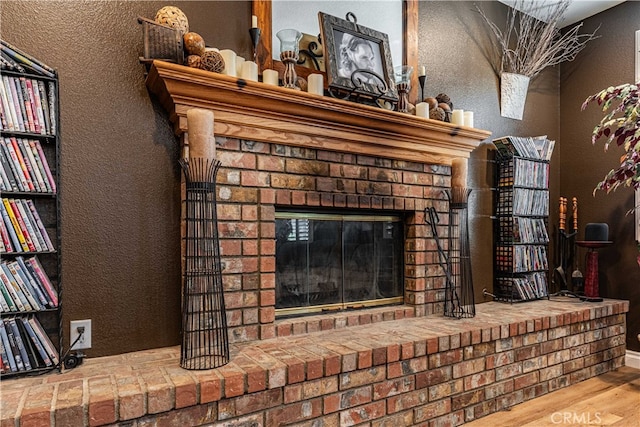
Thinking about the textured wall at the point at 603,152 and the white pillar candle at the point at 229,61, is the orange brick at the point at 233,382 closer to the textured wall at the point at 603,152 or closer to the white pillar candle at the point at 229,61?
the white pillar candle at the point at 229,61

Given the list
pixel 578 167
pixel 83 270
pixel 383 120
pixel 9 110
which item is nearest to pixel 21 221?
pixel 83 270

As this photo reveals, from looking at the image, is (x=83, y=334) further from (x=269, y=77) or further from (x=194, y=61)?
(x=269, y=77)

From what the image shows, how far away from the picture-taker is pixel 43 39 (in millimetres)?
1729

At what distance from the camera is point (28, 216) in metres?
1.62

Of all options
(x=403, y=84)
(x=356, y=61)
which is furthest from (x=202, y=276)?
(x=403, y=84)

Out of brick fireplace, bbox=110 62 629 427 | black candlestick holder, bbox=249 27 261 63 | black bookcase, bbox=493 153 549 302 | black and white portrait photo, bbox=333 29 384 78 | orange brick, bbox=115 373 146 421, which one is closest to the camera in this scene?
orange brick, bbox=115 373 146 421

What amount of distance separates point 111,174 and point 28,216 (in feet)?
1.16

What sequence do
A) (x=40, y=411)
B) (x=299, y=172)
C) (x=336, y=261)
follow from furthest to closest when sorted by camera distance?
(x=336, y=261) → (x=299, y=172) → (x=40, y=411)

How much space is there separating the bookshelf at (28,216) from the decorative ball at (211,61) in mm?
585

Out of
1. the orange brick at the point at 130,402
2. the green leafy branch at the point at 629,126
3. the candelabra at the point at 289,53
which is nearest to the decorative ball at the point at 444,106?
the green leafy branch at the point at 629,126

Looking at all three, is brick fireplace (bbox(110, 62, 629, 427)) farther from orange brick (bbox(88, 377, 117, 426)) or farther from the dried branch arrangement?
the dried branch arrangement

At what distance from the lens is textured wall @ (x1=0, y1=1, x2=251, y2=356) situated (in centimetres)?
176

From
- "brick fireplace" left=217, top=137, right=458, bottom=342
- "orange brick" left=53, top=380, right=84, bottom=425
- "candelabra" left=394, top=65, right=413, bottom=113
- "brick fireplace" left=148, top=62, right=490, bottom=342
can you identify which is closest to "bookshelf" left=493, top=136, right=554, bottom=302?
"brick fireplace" left=148, top=62, right=490, bottom=342

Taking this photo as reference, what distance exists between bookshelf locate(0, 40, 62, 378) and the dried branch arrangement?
2898 mm
